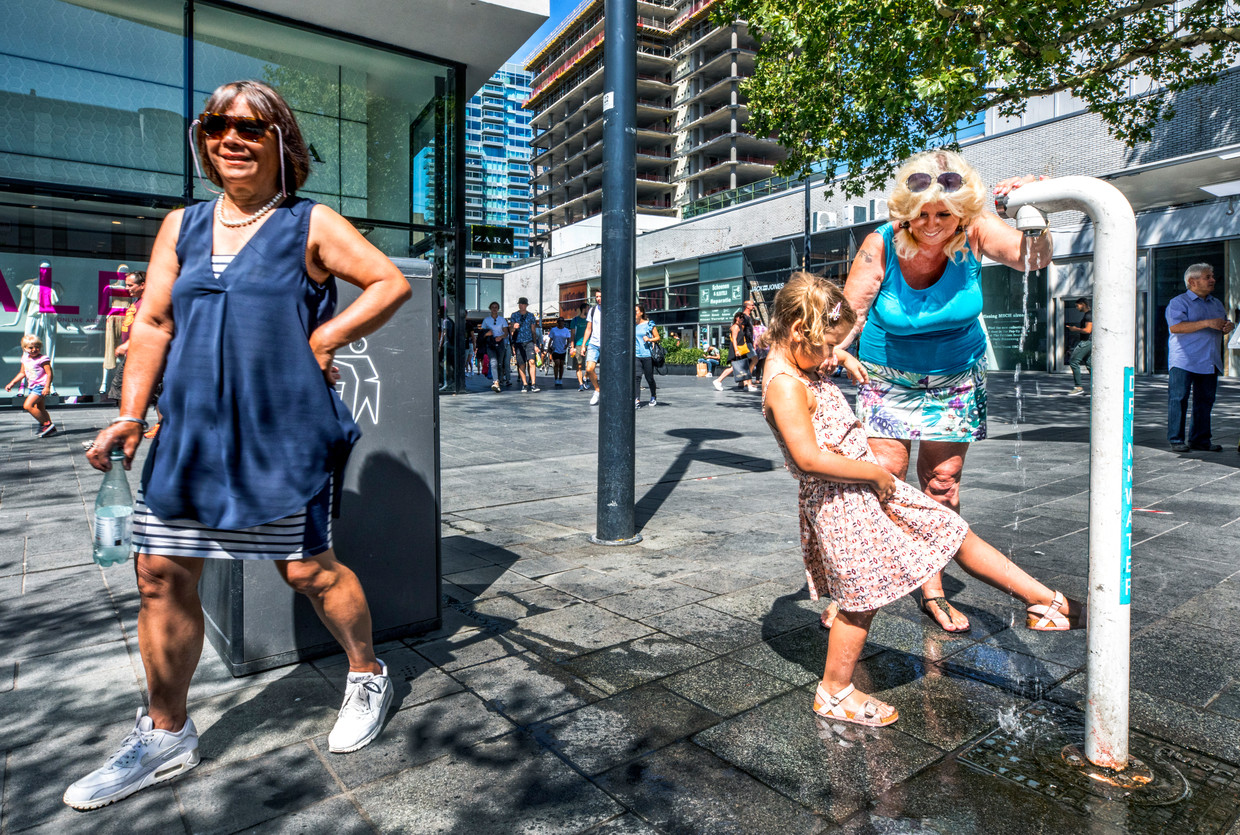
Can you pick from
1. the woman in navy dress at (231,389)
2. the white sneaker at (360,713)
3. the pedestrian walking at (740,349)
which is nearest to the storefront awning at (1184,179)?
the woman in navy dress at (231,389)

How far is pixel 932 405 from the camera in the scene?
10.4ft

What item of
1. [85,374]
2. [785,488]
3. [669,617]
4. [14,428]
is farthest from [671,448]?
[85,374]

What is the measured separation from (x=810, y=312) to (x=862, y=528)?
0.65 m

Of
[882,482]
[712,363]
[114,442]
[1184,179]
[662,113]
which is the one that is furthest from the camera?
[662,113]

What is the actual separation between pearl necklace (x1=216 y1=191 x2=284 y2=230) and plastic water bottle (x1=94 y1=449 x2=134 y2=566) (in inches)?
28.5

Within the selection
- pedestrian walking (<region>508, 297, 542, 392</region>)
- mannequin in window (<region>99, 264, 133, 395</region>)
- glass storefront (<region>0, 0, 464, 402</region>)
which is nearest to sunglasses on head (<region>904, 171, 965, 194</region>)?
mannequin in window (<region>99, 264, 133, 395</region>)

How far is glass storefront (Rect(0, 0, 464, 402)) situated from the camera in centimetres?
1215

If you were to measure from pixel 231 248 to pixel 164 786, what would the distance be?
1413 millimetres

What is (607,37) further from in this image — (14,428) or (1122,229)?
(14,428)

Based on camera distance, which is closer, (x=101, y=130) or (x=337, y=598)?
(x=337, y=598)

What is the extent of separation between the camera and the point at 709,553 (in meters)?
4.51

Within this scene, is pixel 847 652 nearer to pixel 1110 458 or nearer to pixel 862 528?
pixel 862 528

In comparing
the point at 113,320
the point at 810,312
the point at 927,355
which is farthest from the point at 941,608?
the point at 113,320

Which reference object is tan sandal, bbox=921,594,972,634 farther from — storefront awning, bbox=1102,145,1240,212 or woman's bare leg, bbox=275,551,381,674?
storefront awning, bbox=1102,145,1240,212
